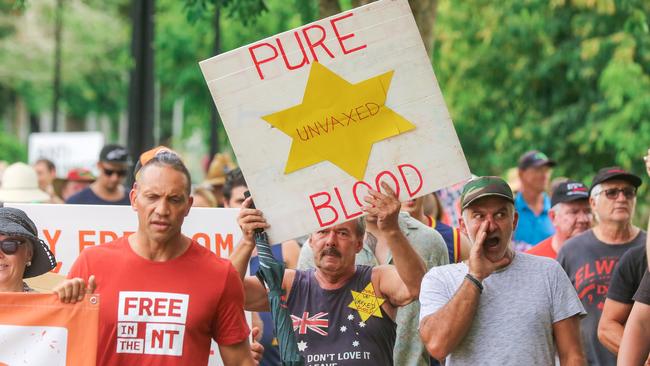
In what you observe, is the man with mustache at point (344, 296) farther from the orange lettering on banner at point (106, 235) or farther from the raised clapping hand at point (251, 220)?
the orange lettering on banner at point (106, 235)

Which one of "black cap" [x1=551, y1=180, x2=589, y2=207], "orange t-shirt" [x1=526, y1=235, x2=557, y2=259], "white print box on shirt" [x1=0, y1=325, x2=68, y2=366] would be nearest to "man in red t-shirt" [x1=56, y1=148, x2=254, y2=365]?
"white print box on shirt" [x1=0, y1=325, x2=68, y2=366]

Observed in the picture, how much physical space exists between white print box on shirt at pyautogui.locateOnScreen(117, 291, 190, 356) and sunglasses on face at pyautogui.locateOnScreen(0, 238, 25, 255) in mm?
598

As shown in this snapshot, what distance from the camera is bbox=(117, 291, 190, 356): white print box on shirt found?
5859 mm

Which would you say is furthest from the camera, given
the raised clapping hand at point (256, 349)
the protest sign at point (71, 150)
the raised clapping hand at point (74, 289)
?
the protest sign at point (71, 150)

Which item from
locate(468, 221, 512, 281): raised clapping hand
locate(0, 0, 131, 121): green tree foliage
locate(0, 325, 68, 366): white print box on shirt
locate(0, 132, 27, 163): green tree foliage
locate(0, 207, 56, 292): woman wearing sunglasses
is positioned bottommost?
locate(0, 325, 68, 366): white print box on shirt

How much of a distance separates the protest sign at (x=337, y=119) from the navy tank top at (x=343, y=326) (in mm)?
536

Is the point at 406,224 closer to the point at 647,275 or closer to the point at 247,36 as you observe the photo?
the point at 647,275

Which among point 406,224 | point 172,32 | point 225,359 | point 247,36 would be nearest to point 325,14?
point 406,224

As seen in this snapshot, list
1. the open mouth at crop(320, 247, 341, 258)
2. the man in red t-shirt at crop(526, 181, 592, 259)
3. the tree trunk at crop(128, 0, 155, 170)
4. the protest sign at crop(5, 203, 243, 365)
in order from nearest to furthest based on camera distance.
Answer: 1. the open mouth at crop(320, 247, 341, 258)
2. the protest sign at crop(5, 203, 243, 365)
3. the man in red t-shirt at crop(526, 181, 592, 259)
4. the tree trunk at crop(128, 0, 155, 170)

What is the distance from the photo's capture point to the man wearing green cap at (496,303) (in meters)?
5.93

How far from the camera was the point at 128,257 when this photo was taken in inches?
234

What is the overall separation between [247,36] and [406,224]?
16678 millimetres

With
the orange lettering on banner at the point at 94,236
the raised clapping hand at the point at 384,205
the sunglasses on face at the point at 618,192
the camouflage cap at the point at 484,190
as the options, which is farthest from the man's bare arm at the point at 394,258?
the sunglasses on face at the point at 618,192

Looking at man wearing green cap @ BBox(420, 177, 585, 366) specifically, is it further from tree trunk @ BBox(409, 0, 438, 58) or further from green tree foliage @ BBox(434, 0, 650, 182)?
green tree foliage @ BBox(434, 0, 650, 182)
